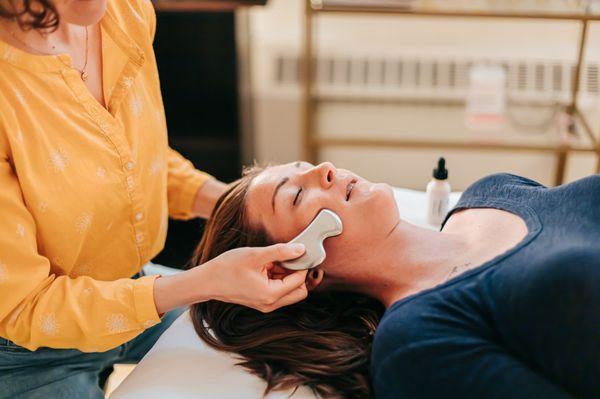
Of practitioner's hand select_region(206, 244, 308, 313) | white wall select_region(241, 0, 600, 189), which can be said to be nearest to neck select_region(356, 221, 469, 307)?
practitioner's hand select_region(206, 244, 308, 313)

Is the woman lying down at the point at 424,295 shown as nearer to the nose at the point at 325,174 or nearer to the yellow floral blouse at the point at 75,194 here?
the nose at the point at 325,174

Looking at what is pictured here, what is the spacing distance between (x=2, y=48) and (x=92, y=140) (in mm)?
217

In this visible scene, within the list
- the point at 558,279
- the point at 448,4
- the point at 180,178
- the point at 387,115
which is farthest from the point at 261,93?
the point at 558,279

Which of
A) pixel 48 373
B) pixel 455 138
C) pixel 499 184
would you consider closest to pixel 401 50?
pixel 455 138

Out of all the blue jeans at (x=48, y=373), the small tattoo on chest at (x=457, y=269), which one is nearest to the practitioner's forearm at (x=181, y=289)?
the blue jeans at (x=48, y=373)

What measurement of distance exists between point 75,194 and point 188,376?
38 cm

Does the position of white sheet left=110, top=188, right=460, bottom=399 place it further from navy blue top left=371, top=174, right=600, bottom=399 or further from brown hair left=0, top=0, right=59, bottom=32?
brown hair left=0, top=0, right=59, bottom=32

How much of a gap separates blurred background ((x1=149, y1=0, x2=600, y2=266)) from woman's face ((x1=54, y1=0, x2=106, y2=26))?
1358 mm

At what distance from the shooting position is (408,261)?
1.39 meters

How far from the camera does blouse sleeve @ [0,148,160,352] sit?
1.21 m

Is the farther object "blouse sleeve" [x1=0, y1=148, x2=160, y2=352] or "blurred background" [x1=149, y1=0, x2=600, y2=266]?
"blurred background" [x1=149, y1=0, x2=600, y2=266]

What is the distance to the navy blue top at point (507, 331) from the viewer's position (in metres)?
1.13

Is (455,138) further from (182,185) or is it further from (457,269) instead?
(457,269)

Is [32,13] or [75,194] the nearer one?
[32,13]
